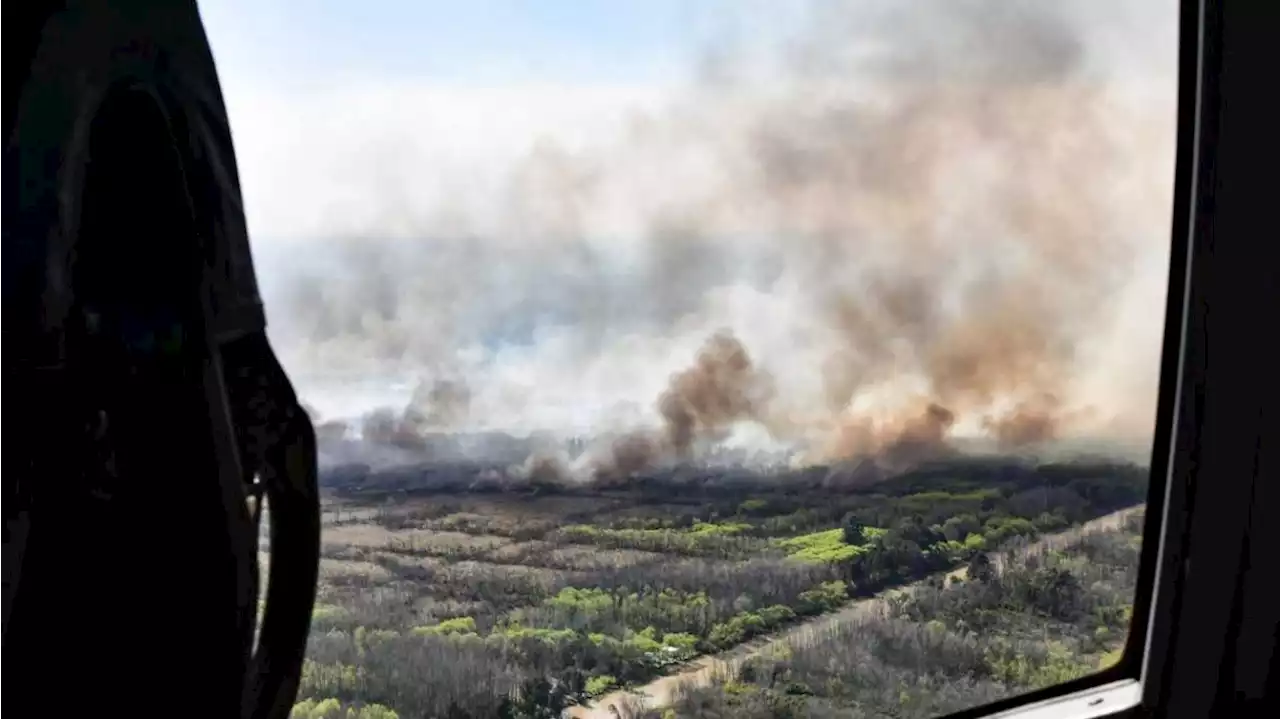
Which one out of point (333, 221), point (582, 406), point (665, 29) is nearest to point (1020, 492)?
point (582, 406)

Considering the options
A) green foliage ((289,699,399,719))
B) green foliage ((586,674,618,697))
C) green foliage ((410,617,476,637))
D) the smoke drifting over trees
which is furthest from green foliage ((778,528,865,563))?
green foliage ((289,699,399,719))

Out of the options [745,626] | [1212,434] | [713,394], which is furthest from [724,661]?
[1212,434]

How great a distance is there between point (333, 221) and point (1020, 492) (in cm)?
89

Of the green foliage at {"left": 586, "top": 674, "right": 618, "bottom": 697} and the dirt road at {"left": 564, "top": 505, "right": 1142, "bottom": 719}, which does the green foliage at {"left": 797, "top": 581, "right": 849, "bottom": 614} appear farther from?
the green foliage at {"left": 586, "top": 674, "right": 618, "bottom": 697}

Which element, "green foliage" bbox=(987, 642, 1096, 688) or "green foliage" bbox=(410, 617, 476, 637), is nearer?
"green foliage" bbox=(410, 617, 476, 637)

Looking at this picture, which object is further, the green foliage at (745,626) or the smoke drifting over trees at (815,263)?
the green foliage at (745,626)

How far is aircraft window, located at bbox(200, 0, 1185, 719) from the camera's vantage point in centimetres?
100

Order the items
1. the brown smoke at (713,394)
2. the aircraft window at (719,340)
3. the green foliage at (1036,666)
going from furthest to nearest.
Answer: the green foliage at (1036,666) < the brown smoke at (713,394) < the aircraft window at (719,340)

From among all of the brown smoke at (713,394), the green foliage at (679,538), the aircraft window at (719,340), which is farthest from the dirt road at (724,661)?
the brown smoke at (713,394)

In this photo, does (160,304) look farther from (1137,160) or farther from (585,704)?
(1137,160)

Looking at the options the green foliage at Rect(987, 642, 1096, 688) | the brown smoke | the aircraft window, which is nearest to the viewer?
the aircraft window

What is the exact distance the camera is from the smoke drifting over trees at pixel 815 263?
103cm

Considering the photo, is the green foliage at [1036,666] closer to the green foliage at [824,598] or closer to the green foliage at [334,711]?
the green foliage at [824,598]

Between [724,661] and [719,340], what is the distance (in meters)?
0.38
